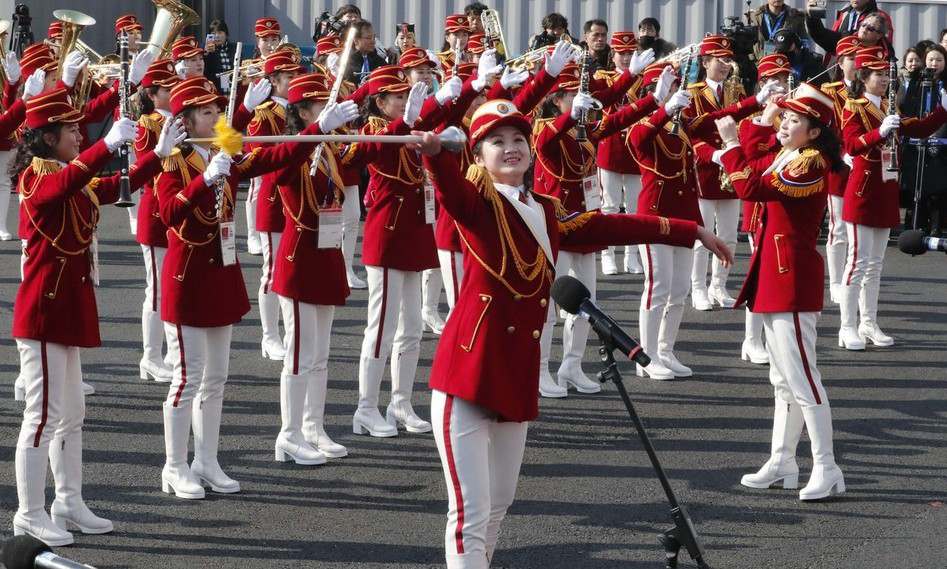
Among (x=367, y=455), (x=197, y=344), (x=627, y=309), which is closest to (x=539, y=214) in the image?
(x=197, y=344)

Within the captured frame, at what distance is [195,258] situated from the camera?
24.2 ft

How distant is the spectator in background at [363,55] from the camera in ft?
48.6

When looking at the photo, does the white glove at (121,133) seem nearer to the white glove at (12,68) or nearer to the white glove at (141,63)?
the white glove at (141,63)

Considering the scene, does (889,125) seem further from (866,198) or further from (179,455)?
(179,455)

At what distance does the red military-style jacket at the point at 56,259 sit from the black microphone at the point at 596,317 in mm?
2460

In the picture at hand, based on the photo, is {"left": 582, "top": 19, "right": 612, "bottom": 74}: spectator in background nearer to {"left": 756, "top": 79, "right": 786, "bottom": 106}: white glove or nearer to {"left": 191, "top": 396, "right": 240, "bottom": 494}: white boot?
{"left": 756, "top": 79, "right": 786, "bottom": 106}: white glove

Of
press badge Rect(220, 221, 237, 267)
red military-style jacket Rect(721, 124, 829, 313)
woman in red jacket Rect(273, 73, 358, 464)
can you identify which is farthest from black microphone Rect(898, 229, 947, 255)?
woman in red jacket Rect(273, 73, 358, 464)

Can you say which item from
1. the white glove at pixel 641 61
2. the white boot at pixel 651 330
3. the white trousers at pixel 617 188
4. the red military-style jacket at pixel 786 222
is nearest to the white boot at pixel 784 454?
the red military-style jacket at pixel 786 222

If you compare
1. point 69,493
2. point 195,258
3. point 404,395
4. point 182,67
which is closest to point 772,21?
point 182,67

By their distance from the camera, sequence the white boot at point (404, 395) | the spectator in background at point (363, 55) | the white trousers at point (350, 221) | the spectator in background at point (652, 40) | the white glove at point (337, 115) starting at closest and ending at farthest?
the white glove at point (337, 115), the white boot at point (404, 395), the white trousers at point (350, 221), the spectator in background at point (363, 55), the spectator in background at point (652, 40)

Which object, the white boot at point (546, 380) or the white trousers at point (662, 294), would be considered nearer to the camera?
the white boot at point (546, 380)

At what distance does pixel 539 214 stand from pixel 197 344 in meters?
2.46

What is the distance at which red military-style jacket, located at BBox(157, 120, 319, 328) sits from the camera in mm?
7309

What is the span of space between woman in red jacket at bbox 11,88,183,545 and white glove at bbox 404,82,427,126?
77.1 inches
